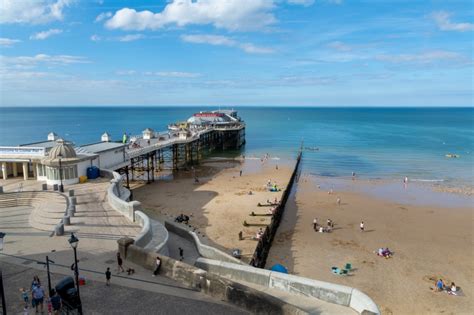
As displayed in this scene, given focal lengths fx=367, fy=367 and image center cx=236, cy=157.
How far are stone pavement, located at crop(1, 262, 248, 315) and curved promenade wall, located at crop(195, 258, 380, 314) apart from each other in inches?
58.6

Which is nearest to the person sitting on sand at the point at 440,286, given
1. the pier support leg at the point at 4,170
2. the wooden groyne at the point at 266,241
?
the wooden groyne at the point at 266,241

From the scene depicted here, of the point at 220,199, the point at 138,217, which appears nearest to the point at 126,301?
the point at 138,217

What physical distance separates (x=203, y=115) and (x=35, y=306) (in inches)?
2950

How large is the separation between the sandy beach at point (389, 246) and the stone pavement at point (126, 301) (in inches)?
445

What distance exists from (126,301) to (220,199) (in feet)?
85.3

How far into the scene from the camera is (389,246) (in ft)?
83.7

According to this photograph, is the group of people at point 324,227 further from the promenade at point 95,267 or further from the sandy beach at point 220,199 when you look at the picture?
the promenade at point 95,267

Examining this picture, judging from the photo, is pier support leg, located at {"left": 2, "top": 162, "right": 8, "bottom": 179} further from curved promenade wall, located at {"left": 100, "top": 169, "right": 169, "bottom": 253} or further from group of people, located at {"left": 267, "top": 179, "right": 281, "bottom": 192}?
group of people, located at {"left": 267, "top": 179, "right": 281, "bottom": 192}

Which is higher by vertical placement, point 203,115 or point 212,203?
point 203,115

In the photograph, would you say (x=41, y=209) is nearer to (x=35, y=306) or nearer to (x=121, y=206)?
(x=121, y=206)

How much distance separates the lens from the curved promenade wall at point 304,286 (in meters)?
9.45

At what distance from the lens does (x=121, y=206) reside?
19.5 metres

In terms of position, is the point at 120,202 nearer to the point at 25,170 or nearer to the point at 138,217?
the point at 138,217

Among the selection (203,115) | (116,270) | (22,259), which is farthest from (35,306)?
(203,115)
